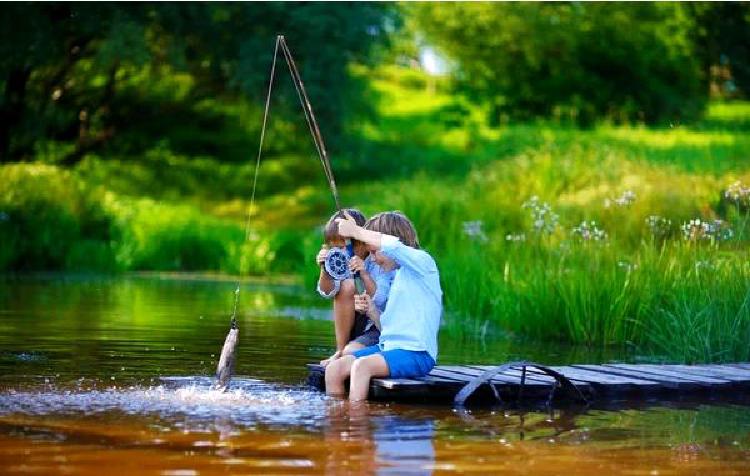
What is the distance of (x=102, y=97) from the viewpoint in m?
37.3

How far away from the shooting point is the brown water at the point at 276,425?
7.20 m

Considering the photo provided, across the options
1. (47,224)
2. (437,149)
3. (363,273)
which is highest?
(437,149)

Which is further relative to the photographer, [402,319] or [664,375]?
[664,375]

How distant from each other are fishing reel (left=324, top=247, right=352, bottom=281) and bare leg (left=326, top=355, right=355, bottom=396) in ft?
1.82

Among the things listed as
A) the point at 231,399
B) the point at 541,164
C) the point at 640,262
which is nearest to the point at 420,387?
the point at 231,399

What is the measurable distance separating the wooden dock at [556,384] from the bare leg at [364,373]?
2.4 inches

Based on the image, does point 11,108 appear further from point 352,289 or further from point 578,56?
point 352,289

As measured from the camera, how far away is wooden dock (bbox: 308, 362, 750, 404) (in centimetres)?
951

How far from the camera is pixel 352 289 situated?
33.2 feet

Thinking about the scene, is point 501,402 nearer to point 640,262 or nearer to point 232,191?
point 640,262

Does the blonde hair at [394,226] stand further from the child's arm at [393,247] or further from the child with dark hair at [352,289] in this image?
the child with dark hair at [352,289]

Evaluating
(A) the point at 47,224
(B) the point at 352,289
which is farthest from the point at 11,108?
(B) the point at 352,289

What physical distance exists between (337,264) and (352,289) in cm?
25

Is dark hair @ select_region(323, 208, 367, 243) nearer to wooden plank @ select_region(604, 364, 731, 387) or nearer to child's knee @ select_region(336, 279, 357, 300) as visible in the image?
child's knee @ select_region(336, 279, 357, 300)
